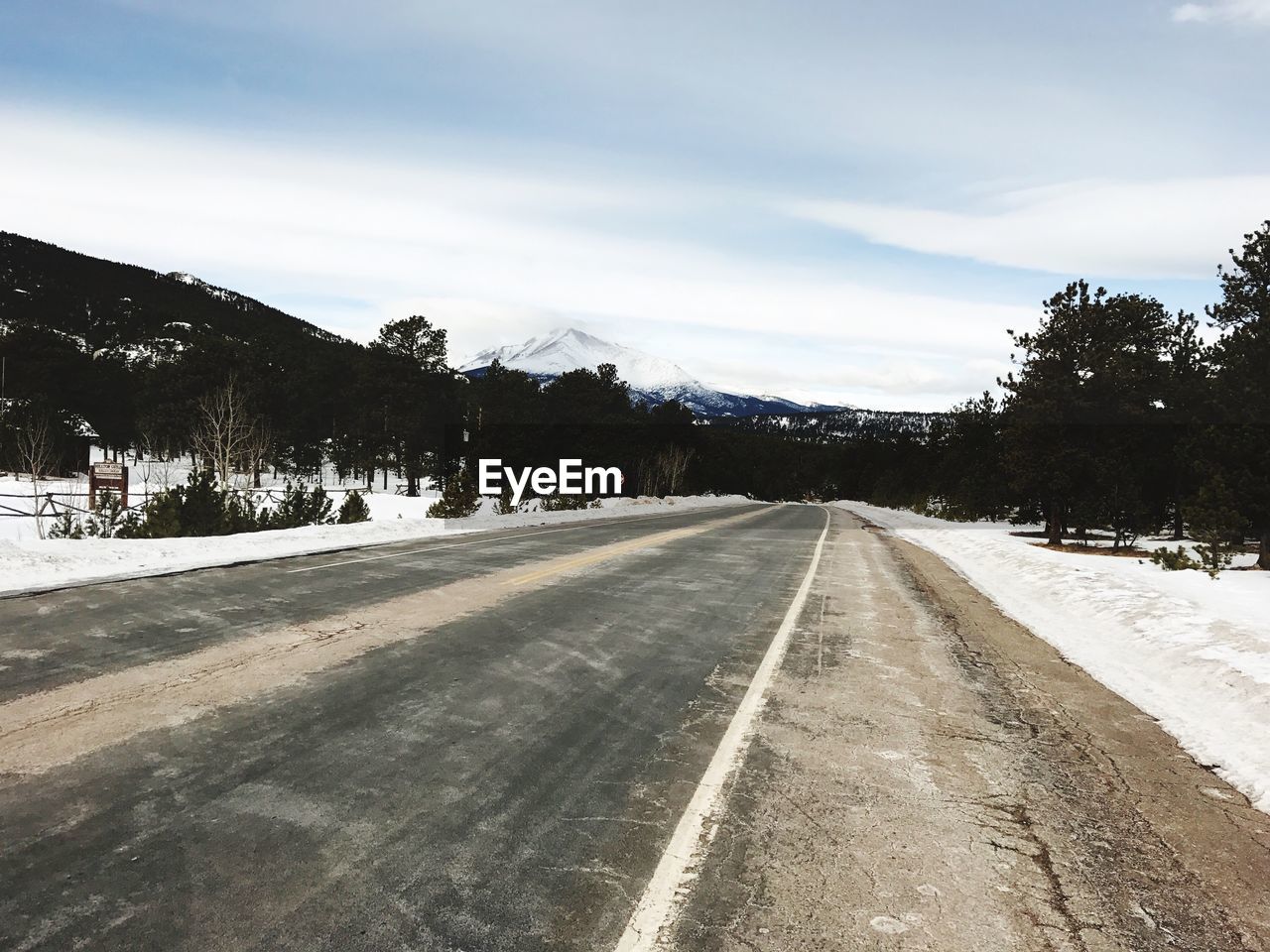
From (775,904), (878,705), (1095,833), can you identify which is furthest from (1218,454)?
(775,904)

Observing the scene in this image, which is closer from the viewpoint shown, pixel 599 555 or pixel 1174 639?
pixel 1174 639

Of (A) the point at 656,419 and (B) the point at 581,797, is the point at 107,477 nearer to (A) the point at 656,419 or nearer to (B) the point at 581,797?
(B) the point at 581,797

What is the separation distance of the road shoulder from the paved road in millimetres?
483

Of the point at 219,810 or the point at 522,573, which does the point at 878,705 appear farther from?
the point at 522,573

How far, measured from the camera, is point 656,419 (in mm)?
68312

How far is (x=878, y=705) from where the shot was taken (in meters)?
5.37

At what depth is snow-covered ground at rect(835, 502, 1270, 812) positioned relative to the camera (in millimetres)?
4996

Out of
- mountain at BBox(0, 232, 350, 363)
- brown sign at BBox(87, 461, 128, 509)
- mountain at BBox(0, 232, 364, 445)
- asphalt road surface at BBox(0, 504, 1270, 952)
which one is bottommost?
asphalt road surface at BBox(0, 504, 1270, 952)

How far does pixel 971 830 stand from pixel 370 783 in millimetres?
3190

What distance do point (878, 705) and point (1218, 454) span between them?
14230 millimetres

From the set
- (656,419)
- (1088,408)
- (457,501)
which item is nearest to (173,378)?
(656,419)

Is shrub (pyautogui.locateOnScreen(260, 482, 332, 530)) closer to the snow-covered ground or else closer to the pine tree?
the snow-covered ground

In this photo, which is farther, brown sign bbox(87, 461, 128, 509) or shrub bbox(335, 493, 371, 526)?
shrub bbox(335, 493, 371, 526)

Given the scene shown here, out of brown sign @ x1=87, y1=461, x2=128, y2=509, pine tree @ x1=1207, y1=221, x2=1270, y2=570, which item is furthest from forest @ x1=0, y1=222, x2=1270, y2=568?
brown sign @ x1=87, y1=461, x2=128, y2=509
